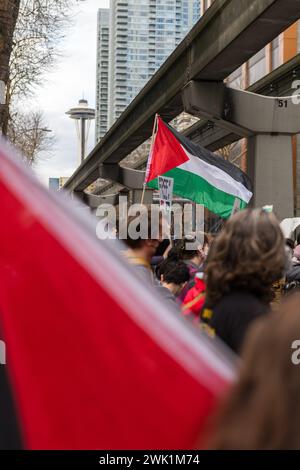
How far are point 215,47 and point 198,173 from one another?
33.5 ft

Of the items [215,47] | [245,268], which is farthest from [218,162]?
[215,47]

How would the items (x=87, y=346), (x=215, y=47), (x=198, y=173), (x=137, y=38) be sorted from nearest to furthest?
(x=87, y=346), (x=198, y=173), (x=215, y=47), (x=137, y=38)

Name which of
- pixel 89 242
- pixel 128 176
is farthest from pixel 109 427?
pixel 128 176

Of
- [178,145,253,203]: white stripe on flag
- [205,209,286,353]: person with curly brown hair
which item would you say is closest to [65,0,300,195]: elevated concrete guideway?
[178,145,253,203]: white stripe on flag

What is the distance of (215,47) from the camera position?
2044cm

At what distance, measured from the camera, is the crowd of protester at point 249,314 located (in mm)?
1362

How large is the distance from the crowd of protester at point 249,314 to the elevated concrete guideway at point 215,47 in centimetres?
1032

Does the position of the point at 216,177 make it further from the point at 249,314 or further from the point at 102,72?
the point at 102,72

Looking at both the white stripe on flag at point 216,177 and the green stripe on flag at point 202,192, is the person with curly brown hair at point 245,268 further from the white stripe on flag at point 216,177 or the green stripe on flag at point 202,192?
the white stripe on flag at point 216,177

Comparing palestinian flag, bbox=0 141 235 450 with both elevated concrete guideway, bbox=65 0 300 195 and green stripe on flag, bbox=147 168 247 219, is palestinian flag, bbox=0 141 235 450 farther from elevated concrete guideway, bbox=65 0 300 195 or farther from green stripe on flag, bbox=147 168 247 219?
elevated concrete guideway, bbox=65 0 300 195

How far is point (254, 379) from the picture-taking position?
4.55ft

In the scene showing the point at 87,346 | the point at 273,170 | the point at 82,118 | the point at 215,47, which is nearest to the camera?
the point at 87,346

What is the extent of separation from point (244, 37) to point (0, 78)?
5719 mm
